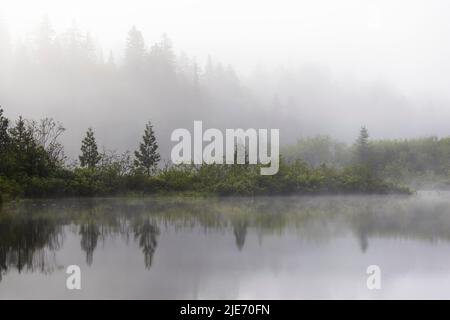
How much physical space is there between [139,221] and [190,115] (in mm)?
26024

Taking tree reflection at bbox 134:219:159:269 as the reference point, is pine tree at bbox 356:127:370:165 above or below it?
above

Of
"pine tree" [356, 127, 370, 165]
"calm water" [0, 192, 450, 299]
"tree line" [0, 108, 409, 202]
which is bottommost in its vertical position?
"calm water" [0, 192, 450, 299]

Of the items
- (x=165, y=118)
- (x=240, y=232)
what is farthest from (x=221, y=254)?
(x=165, y=118)

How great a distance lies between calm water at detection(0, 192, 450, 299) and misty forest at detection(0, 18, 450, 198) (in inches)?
386

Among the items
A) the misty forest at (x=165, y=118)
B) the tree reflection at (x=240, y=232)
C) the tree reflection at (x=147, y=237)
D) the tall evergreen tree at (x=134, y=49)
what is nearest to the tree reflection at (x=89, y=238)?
the tree reflection at (x=147, y=237)

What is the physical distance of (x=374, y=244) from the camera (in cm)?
961

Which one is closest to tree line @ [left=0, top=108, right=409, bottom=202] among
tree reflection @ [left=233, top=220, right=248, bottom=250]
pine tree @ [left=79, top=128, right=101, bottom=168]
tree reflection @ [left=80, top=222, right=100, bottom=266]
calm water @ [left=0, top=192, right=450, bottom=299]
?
pine tree @ [left=79, top=128, right=101, bottom=168]

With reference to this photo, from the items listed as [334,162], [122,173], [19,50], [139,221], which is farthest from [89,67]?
[139,221]

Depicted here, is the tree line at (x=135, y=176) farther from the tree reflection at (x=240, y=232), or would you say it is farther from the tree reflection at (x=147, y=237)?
the tree reflection at (x=240, y=232)

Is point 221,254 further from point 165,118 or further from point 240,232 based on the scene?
point 165,118

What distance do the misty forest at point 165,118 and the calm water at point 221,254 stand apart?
9816mm

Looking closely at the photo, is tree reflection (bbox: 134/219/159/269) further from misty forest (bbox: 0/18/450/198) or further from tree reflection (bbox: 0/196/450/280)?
misty forest (bbox: 0/18/450/198)

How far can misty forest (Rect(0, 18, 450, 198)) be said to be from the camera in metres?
24.2
